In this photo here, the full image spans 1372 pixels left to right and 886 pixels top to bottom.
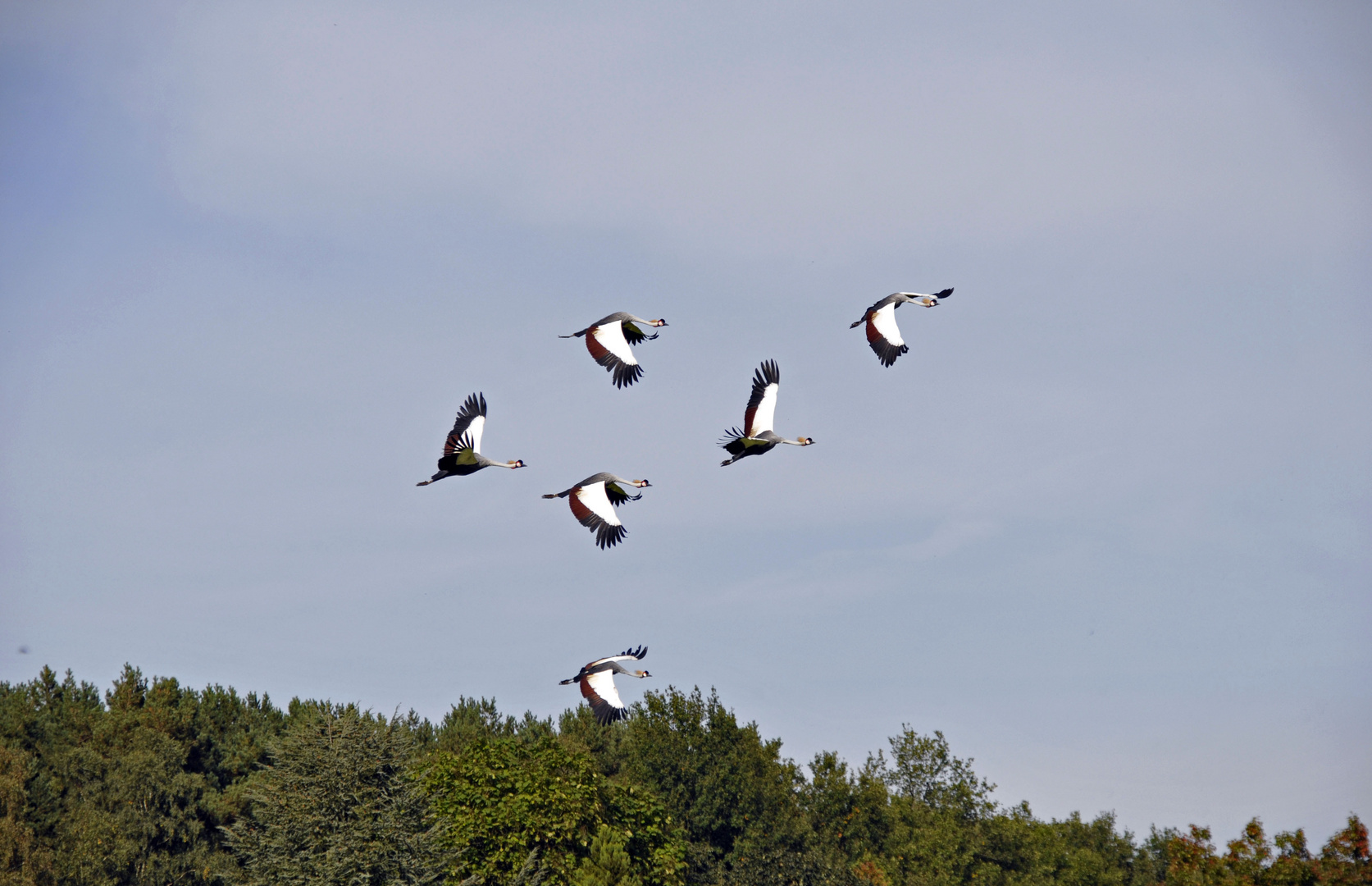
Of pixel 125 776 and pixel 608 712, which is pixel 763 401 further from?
pixel 125 776

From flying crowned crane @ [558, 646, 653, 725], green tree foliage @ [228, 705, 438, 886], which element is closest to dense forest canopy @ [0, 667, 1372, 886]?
green tree foliage @ [228, 705, 438, 886]

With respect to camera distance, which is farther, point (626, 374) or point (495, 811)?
point (495, 811)

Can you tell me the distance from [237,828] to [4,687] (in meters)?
44.4

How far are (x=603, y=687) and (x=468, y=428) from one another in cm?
560

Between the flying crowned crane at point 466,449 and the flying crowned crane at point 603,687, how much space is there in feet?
13.8

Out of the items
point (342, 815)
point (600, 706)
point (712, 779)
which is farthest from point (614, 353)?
point (712, 779)

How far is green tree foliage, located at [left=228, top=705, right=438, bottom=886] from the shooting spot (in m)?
36.0

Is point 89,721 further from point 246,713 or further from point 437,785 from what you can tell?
point 437,785

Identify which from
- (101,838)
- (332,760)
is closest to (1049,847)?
(101,838)

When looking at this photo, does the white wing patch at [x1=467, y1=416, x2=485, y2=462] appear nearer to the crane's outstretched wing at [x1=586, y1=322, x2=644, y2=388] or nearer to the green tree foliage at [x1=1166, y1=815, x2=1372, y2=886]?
the crane's outstretched wing at [x1=586, y1=322, x2=644, y2=388]

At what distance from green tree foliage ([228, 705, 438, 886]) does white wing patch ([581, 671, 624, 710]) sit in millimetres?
12452

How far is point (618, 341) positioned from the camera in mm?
27344

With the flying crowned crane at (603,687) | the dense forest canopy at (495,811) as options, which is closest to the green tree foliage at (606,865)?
the dense forest canopy at (495,811)

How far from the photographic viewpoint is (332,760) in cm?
3709
